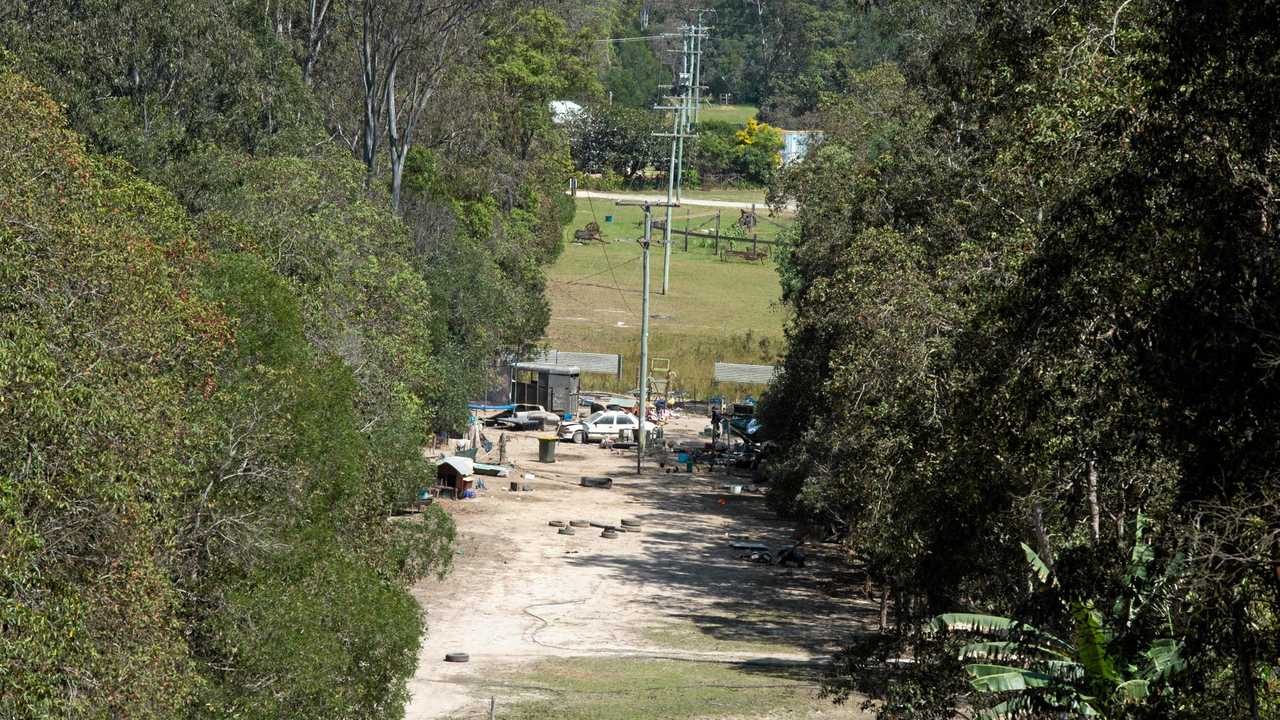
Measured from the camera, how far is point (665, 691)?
27.8 metres

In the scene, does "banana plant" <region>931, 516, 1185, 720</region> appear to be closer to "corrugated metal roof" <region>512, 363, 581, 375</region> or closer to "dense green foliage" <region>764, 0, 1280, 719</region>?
"dense green foliage" <region>764, 0, 1280, 719</region>

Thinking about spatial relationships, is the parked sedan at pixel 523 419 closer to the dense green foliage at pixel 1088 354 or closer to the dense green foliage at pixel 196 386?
the dense green foliage at pixel 196 386

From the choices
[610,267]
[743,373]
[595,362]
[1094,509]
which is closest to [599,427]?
[595,362]

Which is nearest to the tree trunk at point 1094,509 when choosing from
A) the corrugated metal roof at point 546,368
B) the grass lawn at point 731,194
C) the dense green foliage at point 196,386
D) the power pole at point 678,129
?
the dense green foliage at point 196,386

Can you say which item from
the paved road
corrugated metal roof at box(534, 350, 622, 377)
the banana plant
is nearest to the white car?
corrugated metal roof at box(534, 350, 622, 377)

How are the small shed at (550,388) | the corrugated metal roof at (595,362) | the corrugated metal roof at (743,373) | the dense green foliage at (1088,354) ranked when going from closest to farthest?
the dense green foliage at (1088,354) < the small shed at (550,388) < the corrugated metal roof at (743,373) < the corrugated metal roof at (595,362)

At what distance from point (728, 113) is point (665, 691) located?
140 m

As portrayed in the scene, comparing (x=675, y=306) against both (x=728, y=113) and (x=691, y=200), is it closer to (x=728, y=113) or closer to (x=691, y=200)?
(x=691, y=200)

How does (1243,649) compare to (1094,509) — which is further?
(1094,509)

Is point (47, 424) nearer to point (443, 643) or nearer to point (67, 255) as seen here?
point (67, 255)

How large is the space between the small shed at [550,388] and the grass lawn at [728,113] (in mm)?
81818

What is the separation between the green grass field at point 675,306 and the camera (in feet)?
272

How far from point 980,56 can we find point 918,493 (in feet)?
21.8

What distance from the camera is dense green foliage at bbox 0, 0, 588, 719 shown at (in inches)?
509
